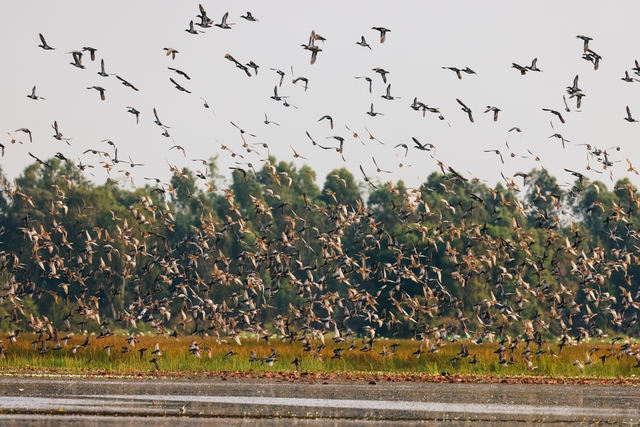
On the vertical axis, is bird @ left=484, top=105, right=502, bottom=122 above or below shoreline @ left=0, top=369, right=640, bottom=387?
above

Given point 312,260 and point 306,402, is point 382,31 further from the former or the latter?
point 312,260

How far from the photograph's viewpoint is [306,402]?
1660 inches

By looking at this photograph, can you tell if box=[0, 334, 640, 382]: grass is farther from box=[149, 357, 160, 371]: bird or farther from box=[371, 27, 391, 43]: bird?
box=[371, 27, 391, 43]: bird

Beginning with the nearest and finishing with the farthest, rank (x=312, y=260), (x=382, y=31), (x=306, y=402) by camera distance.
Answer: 1. (x=306, y=402)
2. (x=382, y=31)
3. (x=312, y=260)

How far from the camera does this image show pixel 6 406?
123 ft

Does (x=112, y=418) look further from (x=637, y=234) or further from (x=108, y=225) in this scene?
(x=108, y=225)

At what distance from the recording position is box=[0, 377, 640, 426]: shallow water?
36.2 m

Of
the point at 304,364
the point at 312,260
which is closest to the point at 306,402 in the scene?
the point at 304,364

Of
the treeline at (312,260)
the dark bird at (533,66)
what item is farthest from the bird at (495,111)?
the treeline at (312,260)

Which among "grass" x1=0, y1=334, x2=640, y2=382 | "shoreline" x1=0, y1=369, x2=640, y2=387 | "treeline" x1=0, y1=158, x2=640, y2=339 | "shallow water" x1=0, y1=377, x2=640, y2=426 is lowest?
"shallow water" x1=0, y1=377, x2=640, y2=426

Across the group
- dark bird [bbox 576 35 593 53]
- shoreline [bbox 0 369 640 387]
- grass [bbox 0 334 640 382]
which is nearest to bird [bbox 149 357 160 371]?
grass [bbox 0 334 640 382]

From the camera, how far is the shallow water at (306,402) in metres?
36.2

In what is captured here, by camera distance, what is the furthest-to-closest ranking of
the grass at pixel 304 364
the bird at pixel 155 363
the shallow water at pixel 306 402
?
1. the grass at pixel 304 364
2. the bird at pixel 155 363
3. the shallow water at pixel 306 402

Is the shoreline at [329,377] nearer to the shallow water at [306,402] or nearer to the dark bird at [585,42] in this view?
the shallow water at [306,402]
